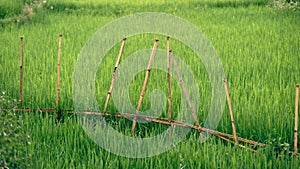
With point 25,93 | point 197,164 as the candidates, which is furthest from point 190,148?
point 25,93

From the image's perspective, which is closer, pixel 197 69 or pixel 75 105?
pixel 75 105

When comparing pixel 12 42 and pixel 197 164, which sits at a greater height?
pixel 12 42

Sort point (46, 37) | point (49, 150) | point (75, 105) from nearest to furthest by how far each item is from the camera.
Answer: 1. point (49, 150)
2. point (75, 105)
3. point (46, 37)

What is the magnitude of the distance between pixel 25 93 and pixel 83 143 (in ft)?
3.72

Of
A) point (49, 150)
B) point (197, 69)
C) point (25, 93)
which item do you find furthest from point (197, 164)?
point (197, 69)

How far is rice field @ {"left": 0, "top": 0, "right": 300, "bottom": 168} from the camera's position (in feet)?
8.86

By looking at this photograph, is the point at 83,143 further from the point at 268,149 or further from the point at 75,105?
the point at 268,149

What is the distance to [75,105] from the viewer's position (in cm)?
350

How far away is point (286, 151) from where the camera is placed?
292cm

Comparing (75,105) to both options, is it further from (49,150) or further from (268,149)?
(268,149)

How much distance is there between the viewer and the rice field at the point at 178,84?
270 centimetres

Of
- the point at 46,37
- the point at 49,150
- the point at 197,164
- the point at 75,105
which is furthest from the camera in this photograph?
the point at 46,37

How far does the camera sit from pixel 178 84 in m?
3.75

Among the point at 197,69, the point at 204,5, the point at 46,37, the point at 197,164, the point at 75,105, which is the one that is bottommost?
the point at 197,164
